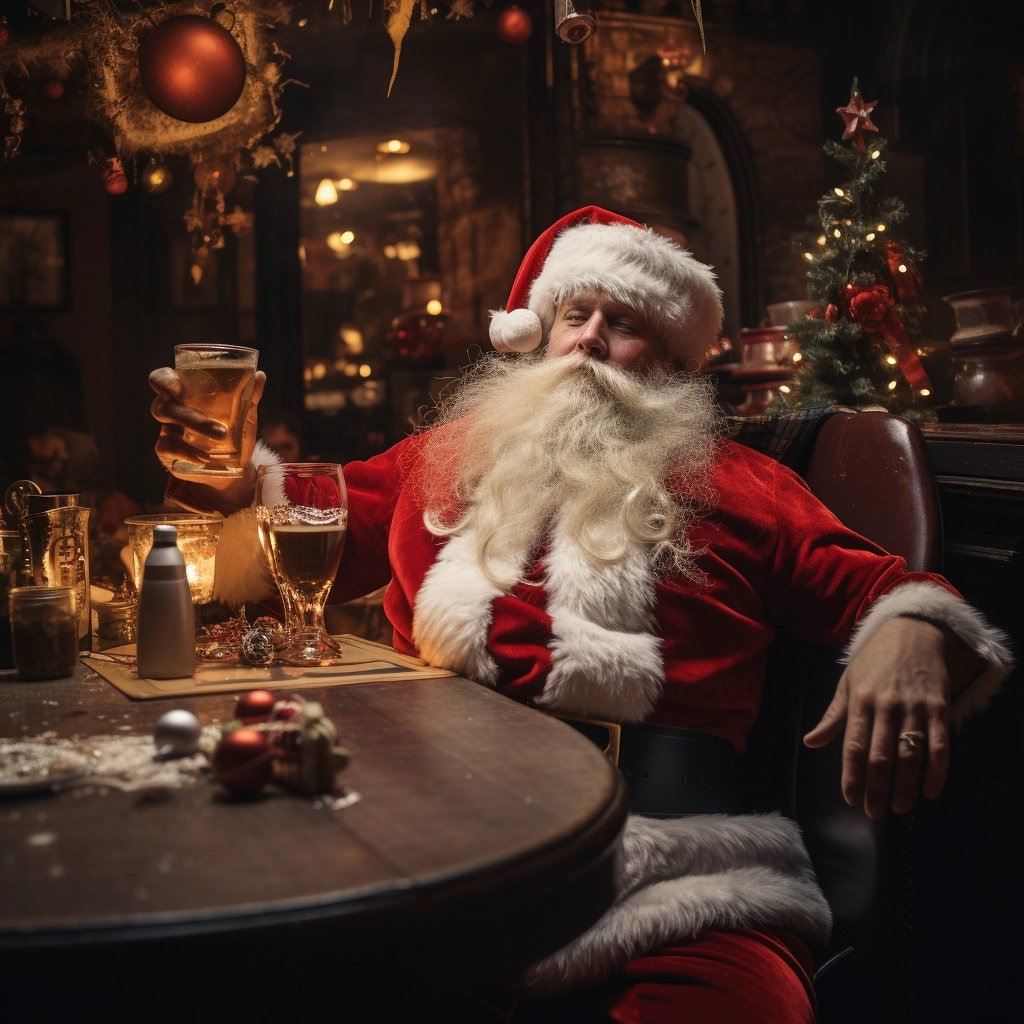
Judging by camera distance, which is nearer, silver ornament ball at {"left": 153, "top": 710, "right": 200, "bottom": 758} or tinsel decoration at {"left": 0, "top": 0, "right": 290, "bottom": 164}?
silver ornament ball at {"left": 153, "top": 710, "right": 200, "bottom": 758}

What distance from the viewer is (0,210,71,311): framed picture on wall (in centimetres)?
350

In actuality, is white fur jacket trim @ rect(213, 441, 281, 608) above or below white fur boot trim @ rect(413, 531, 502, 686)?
above

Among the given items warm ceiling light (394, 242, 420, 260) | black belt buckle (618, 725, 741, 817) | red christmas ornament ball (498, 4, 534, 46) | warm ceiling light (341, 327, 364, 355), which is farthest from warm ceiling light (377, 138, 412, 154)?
black belt buckle (618, 725, 741, 817)

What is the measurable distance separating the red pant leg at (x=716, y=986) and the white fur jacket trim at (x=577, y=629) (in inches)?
13.0

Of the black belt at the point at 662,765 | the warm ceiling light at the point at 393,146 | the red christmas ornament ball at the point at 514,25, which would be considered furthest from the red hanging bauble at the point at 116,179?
the black belt at the point at 662,765

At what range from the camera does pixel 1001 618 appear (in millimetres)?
1856

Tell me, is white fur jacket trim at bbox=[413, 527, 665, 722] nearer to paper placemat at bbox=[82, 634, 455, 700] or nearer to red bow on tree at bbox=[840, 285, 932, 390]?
paper placemat at bbox=[82, 634, 455, 700]

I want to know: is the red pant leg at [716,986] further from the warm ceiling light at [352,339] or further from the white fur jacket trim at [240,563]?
the warm ceiling light at [352,339]

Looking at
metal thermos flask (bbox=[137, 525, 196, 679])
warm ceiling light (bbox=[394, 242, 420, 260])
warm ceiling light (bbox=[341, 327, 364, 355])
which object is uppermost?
warm ceiling light (bbox=[394, 242, 420, 260])

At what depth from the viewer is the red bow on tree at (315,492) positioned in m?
1.35

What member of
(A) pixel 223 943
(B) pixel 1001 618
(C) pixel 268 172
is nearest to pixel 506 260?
(C) pixel 268 172

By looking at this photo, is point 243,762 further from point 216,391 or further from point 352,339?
point 352,339

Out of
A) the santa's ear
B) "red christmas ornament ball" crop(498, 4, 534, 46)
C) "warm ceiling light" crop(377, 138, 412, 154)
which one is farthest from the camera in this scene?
"warm ceiling light" crop(377, 138, 412, 154)

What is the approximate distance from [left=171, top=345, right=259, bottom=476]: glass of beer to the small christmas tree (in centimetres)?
199
